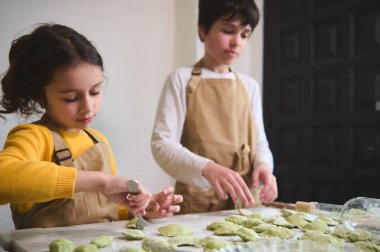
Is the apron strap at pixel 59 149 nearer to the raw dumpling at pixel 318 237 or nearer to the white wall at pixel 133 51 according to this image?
the raw dumpling at pixel 318 237

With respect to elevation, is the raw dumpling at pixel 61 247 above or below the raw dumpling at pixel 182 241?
above

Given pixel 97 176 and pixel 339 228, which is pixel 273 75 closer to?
pixel 339 228

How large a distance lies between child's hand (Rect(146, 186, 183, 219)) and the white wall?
3.47 feet

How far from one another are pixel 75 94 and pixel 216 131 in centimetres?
54

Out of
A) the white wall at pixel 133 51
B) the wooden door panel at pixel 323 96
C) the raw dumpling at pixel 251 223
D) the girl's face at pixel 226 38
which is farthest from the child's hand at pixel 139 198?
the wooden door panel at pixel 323 96

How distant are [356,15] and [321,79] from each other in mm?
386

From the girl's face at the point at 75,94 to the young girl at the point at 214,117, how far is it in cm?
35

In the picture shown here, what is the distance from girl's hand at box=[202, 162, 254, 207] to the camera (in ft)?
3.22

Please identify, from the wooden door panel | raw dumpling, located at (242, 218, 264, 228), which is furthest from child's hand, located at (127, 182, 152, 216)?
the wooden door panel

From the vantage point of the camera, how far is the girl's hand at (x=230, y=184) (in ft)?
3.22

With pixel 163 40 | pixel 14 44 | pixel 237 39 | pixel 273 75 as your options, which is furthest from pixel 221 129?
pixel 273 75

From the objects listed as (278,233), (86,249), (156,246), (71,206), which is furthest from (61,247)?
(278,233)

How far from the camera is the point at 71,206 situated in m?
0.89

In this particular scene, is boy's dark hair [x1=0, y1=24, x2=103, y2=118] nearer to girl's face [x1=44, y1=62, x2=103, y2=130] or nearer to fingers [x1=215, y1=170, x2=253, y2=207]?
girl's face [x1=44, y1=62, x2=103, y2=130]
